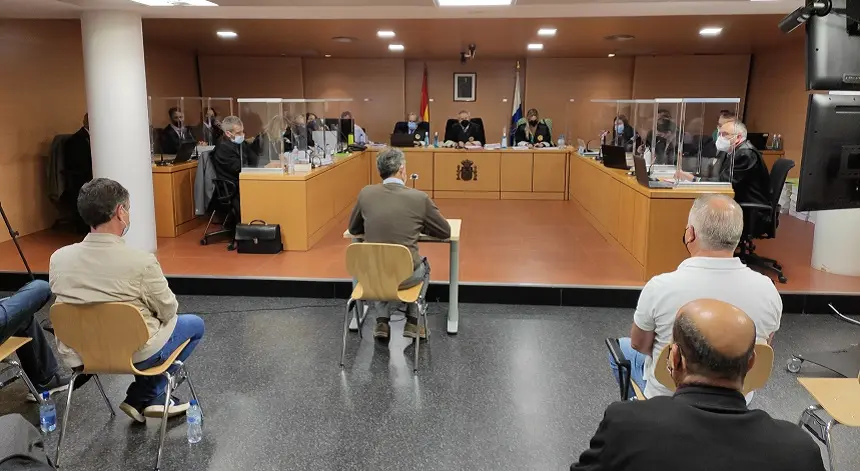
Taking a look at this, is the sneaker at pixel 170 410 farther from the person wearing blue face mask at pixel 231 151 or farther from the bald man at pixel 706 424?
the person wearing blue face mask at pixel 231 151

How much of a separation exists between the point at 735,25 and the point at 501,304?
5302 mm

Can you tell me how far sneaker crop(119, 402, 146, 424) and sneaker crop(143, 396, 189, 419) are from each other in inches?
1.1

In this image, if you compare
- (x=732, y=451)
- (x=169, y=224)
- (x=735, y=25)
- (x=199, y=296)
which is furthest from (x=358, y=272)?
(x=735, y=25)

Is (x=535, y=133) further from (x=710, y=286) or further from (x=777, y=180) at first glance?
(x=710, y=286)

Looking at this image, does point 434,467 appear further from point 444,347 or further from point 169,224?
point 169,224

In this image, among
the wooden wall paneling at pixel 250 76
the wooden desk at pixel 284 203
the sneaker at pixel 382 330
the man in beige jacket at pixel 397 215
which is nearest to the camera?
the man in beige jacket at pixel 397 215

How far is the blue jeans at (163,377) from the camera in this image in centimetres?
294

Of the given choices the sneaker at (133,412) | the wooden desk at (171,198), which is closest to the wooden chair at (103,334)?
the sneaker at (133,412)

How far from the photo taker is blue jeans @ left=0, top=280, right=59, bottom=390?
2.86 m

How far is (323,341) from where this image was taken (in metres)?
4.17

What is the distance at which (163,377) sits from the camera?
309 centimetres

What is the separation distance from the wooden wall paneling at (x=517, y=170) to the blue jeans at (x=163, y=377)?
22.4 feet

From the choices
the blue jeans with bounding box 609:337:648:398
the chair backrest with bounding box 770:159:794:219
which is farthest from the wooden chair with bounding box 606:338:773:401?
the chair backrest with bounding box 770:159:794:219

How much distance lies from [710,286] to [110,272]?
2293 millimetres
